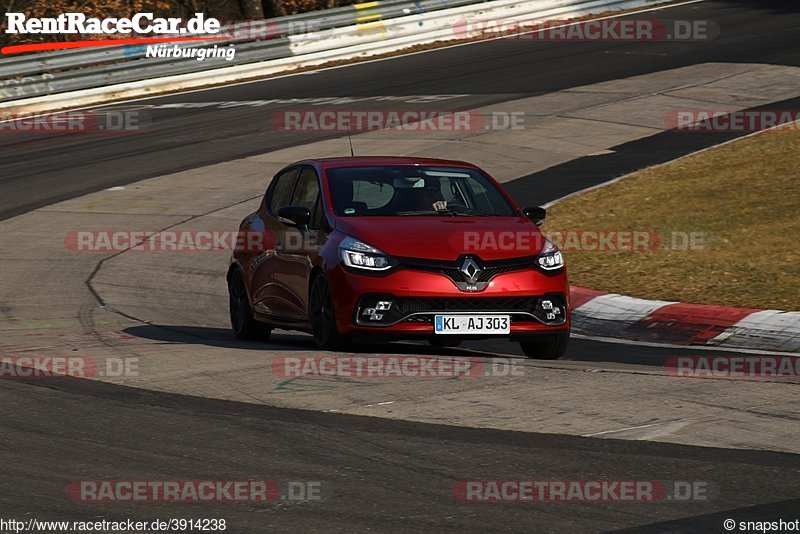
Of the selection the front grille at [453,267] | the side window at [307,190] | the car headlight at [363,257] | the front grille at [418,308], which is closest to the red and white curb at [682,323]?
the front grille at [418,308]

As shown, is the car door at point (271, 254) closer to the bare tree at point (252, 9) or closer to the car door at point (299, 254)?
the car door at point (299, 254)

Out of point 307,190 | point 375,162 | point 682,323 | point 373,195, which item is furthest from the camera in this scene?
point 682,323

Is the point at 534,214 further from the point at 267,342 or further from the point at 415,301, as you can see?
the point at 267,342

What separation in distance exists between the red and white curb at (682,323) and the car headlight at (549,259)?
1.70 m

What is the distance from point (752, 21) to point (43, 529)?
1210 inches

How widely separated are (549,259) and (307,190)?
2278 mm

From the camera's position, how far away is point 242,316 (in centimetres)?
1251

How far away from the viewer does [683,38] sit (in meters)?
32.8

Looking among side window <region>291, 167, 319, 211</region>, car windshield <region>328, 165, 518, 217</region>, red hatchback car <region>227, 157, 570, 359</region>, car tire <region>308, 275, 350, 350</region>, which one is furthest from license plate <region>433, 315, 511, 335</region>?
side window <region>291, 167, 319, 211</region>

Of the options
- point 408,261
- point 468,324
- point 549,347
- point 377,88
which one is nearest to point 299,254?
point 408,261

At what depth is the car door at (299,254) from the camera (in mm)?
11102

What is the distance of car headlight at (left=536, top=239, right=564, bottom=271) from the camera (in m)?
10.6

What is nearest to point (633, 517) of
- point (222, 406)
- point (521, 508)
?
point (521, 508)

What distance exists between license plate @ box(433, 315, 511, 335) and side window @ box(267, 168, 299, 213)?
257cm
